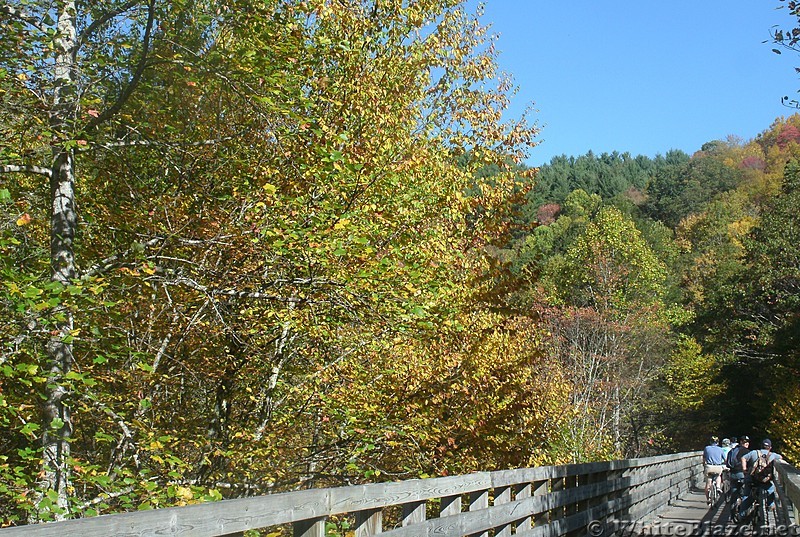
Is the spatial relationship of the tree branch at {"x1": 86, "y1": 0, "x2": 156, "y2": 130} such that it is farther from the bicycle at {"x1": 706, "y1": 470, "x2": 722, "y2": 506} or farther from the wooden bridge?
the bicycle at {"x1": 706, "y1": 470, "x2": 722, "y2": 506}

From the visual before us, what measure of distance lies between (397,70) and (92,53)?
20.2 feet

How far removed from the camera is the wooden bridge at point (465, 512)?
337 centimetres

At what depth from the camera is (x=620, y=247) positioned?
59344 millimetres

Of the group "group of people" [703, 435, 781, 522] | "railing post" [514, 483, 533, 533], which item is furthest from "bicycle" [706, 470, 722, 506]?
"railing post" [514, 483, 533, 533]

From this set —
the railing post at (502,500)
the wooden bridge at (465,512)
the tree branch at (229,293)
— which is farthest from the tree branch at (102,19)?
the railing post at (502,500)

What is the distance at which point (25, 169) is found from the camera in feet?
25.7

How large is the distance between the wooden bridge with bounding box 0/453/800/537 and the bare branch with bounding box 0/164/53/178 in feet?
12.9

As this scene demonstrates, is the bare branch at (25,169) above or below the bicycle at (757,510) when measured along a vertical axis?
above

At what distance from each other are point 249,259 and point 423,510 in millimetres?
4274

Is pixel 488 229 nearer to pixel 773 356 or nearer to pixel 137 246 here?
pixel 137 246

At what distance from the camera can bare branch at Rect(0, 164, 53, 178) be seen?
7.52 m

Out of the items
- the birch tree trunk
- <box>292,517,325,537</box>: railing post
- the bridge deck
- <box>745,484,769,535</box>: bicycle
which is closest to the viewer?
<box>292,517,325,537</box>: railing post

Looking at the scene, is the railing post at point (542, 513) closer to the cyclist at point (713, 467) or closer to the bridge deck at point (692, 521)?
the bridge deck at point (692, 521)

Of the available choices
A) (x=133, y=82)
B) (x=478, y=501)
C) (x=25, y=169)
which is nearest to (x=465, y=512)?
(x=478, y=501)
